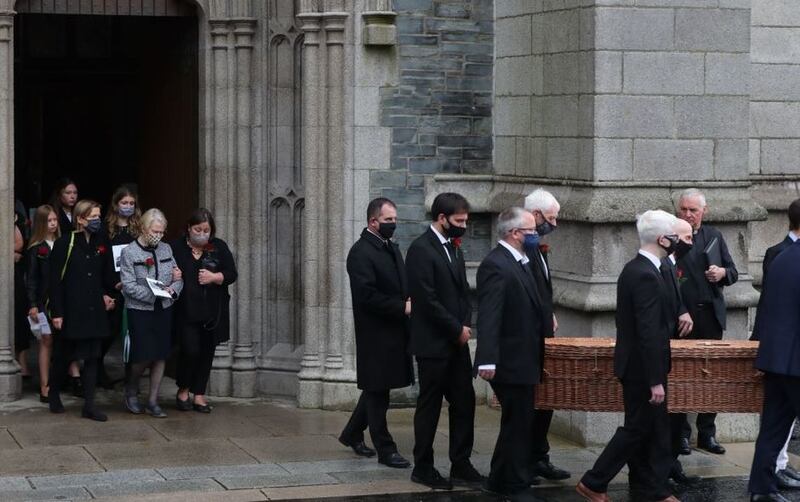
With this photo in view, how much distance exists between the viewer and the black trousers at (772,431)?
33.7ft

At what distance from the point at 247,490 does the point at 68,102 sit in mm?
8890

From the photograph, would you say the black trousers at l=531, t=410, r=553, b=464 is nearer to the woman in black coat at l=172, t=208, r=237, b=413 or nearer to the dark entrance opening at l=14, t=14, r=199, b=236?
the woman in black coat at l=172, t=208, r=237, b=413

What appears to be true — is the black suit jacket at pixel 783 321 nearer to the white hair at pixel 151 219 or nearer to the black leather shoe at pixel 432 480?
the black leather shoe at pixel 432 480

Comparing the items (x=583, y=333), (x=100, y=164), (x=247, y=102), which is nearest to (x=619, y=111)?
(x=583, y=333)

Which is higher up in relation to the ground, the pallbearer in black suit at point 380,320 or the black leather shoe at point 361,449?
the pallbearer in black suit at point 380,320

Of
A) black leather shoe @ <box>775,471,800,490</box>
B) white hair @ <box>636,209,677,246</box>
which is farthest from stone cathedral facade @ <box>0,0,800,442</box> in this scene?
white hair @ <box>636,209,677,246</box>

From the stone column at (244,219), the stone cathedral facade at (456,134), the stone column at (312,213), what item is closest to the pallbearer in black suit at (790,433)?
the stone cathedral facade at (456,134)

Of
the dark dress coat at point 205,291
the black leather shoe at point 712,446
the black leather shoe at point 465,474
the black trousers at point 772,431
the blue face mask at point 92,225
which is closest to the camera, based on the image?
the black trousers at point 772,431

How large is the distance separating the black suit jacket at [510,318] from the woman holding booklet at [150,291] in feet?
11.9

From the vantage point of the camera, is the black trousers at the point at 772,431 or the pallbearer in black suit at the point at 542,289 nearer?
the black trousers at the point at 772,431

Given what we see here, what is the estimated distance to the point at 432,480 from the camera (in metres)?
10.8

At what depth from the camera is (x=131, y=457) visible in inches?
455

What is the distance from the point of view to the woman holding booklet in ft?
42.7

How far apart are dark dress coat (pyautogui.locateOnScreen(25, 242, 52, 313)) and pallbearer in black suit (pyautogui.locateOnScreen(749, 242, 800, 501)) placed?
572 cm
